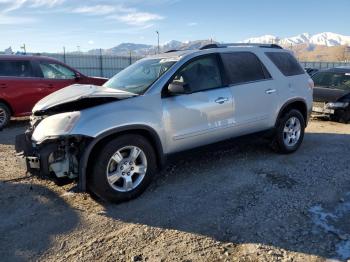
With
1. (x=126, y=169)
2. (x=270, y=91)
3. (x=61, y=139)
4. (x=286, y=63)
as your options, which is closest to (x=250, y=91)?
(x=270, y=91)

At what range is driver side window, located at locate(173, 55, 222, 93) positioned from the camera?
5180 millimetres

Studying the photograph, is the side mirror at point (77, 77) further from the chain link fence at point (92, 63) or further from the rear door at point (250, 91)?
the chain link fence at point (92, 63)

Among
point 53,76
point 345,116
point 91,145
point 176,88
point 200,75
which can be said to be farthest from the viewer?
point 53,76

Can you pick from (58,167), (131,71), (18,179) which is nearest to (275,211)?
(58,167)

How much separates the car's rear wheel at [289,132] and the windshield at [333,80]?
469cm

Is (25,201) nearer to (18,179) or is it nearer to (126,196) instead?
(18,179)

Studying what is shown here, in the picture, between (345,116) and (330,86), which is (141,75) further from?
(330,86)

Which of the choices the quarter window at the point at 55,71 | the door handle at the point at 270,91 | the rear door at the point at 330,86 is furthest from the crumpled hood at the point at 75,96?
the rear door at the point at 330,86

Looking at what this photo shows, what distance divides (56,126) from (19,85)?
584 centimetres

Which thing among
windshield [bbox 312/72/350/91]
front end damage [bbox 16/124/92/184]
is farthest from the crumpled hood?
windshield [bbox 312/72/350/91]

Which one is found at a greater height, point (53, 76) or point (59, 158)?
point (53, 76)

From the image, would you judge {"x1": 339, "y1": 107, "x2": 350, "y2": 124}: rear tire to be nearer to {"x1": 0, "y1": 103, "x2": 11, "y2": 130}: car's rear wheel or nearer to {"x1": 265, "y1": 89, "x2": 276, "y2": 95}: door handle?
{"x1": 265, "y1": 89, "x2": 276, "y2": 95}: door handle

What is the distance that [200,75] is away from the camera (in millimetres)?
5406

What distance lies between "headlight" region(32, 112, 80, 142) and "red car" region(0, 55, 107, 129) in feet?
17.8
